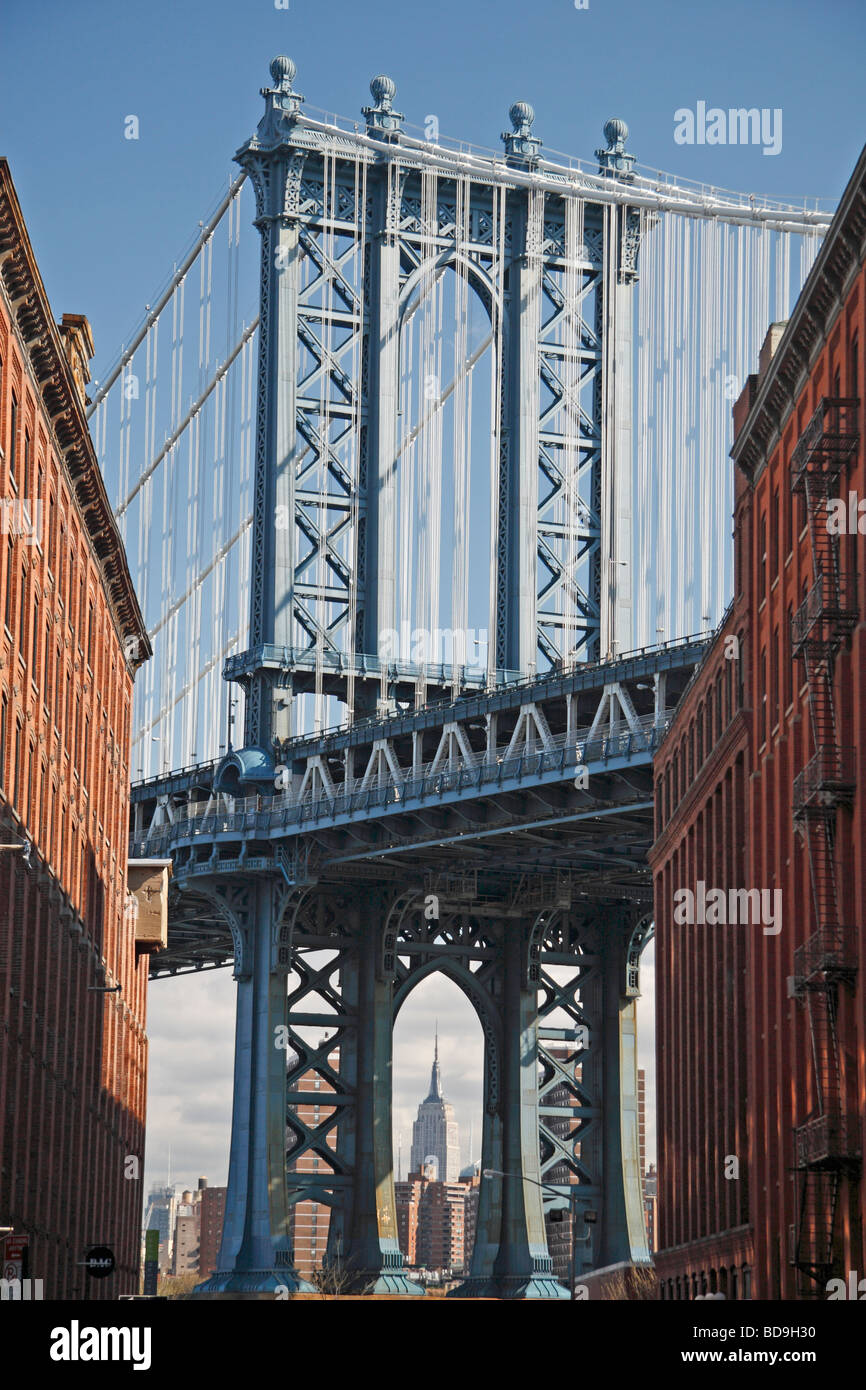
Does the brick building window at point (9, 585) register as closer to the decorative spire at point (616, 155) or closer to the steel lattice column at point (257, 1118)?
the steel lattice column at point (257, 1118)

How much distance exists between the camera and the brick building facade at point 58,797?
159 ft

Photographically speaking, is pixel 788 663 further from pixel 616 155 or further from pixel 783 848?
pixel 616 155

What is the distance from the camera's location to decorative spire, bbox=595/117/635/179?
101 meters

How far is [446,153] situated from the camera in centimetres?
9831

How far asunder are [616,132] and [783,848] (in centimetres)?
5443

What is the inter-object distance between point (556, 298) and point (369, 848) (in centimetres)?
2371

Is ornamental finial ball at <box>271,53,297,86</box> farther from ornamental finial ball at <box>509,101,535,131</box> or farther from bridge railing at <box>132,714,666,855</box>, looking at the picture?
bridge railing at <box>132,714,666,855</box>

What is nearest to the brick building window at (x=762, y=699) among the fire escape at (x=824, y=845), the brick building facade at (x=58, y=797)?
the fire escape at (x=824, y=845)

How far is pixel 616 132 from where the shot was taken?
101625 millimetres

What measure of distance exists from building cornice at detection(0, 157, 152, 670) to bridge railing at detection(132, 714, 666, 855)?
15988 millimetres

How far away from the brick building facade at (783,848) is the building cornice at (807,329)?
6 centimetres

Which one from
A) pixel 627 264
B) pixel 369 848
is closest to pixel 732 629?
pixel 369 848

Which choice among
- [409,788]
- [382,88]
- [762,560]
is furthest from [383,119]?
[762,560]

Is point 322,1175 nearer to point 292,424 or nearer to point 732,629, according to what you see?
point 292,424
